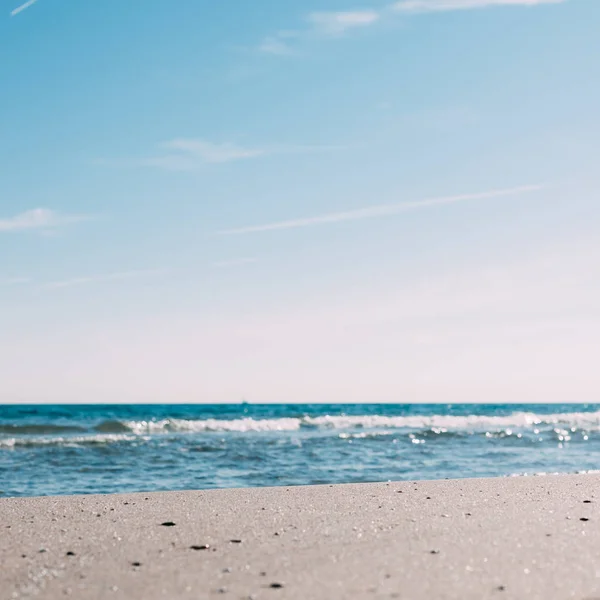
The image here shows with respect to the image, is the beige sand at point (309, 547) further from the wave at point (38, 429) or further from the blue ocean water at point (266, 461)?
the wave at point (38, 429)

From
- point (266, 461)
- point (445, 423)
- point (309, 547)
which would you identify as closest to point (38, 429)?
point (266, 461)

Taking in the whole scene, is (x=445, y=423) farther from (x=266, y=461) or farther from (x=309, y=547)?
(x=309, y=547)

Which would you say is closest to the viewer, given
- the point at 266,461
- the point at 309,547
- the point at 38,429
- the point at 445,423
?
the point at 309,547

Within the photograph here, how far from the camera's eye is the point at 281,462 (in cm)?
1541

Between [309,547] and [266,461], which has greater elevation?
[309,547]

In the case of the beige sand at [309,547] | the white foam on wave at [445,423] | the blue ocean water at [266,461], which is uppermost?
the beige sand at [309,547]

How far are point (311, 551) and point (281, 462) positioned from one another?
10.5 metres

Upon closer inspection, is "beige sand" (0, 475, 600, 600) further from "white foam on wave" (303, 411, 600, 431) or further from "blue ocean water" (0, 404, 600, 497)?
"white foam on wave" (303, 411, 600, 431)

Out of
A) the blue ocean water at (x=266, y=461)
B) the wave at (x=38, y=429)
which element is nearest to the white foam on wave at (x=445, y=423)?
the blue ocean water at (x=266, y=461)

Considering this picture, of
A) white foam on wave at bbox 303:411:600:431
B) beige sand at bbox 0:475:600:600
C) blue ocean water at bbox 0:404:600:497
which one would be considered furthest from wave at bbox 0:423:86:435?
beige sand at bbox 0:475:600:600

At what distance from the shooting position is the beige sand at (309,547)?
4148mm

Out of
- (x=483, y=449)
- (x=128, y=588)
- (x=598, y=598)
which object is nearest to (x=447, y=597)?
(x=598, y=598)

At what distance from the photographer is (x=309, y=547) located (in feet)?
17.0

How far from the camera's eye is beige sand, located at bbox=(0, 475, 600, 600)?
415 cm
